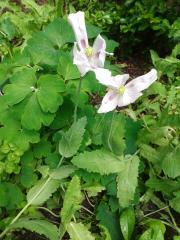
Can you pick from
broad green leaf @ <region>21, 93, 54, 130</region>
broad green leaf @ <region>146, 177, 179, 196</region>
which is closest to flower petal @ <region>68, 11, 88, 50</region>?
broad green leaf @ <region>21, 93, 54, 130</region>

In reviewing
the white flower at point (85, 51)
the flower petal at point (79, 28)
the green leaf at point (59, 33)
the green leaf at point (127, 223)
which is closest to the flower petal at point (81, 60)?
the white flower at point (85, 51)

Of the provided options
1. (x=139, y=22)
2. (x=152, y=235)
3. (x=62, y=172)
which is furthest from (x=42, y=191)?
(x=139, y=22)

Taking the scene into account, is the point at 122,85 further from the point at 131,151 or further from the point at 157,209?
the point at 157,209

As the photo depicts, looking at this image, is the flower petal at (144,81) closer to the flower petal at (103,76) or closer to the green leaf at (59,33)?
the flower petal at (103,76)

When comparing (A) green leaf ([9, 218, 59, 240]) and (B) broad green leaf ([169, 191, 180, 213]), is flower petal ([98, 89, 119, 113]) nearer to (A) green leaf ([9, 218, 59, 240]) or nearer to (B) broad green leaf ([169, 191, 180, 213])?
(A) green leaf ([9, 218, 59, 240])

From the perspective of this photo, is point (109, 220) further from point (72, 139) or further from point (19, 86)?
point (19, 86)

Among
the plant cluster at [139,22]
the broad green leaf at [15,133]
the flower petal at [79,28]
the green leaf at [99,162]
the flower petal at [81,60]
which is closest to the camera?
the flower petal at [81,60]
